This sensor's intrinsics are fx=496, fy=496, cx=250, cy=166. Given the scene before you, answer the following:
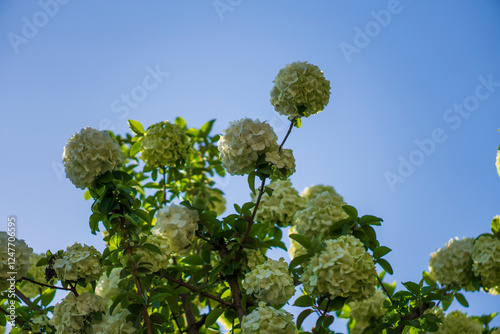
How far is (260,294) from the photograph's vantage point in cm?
231

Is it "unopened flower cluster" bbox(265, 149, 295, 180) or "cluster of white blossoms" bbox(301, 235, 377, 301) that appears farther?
"unopened flower cluster" bbox(265, 149, 295, 180)

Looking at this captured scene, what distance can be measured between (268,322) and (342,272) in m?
0.39

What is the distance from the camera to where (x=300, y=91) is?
2.48 m

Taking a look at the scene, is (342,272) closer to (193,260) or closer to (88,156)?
(193,260)

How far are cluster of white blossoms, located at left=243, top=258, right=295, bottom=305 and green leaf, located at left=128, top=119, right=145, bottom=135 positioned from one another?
181 centimetres

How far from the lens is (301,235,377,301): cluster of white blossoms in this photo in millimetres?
2125

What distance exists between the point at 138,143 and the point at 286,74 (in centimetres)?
155

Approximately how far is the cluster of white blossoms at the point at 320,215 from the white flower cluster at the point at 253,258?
0.44m

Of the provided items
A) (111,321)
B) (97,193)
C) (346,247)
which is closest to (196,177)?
(97,193)

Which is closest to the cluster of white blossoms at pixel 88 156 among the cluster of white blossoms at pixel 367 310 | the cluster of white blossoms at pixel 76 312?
the cluster of white blossoms at pixel 76 312

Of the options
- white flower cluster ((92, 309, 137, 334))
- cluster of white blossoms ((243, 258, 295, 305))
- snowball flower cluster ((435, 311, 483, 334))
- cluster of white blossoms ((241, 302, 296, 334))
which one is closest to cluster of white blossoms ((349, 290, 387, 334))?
snowball flower cluster ((435, 311, 483, 334))

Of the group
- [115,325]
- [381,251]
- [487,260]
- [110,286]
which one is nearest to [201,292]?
[115,325]

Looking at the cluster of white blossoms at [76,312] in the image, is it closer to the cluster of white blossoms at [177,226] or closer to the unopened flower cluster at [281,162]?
the cluster of white blossoms at [177,226]

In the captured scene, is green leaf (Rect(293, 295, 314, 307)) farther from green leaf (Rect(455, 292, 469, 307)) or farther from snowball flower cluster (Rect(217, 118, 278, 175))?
green leaf (Rect(455, 292, 469, 307))
